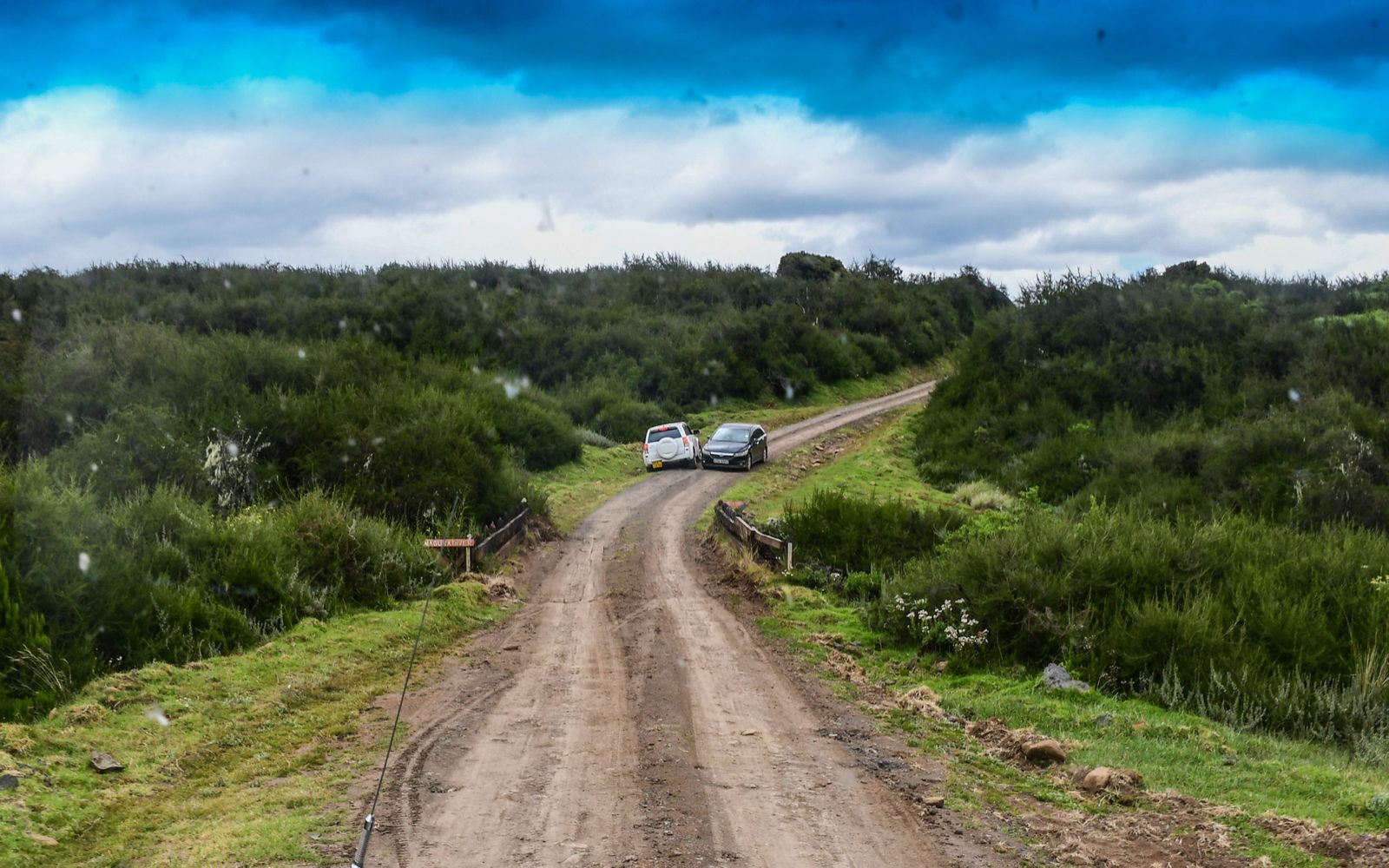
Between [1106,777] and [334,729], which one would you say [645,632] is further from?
[1106,777]

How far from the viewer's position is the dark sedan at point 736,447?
34.2 m

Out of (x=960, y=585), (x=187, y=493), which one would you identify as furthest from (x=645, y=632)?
(x=187, y=493)

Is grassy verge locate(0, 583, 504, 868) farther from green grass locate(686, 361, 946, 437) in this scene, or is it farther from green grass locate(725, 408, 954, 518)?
green grass locate(686, 361, 946, 437)

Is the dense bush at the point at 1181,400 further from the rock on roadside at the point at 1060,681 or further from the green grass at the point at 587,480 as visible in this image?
the rock on roadside at the point at 1060,681

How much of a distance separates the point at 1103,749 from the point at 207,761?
7.75m

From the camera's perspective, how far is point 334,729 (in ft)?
32.0

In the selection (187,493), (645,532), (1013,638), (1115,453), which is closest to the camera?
(1013,638)

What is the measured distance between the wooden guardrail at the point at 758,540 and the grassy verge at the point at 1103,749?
3.45m

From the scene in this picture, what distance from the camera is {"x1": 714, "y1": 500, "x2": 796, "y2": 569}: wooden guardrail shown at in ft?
62.2

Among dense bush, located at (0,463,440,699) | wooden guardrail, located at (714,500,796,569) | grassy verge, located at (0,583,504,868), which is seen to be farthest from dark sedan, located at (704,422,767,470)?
grassy verge, located at (0,583,504,868)

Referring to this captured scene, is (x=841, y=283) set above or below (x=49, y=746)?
above

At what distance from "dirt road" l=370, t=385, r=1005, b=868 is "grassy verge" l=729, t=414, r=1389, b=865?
0.90 metres

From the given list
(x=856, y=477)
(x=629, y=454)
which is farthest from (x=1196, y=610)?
(x=629, y=454)

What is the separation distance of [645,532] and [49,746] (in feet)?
54.0
